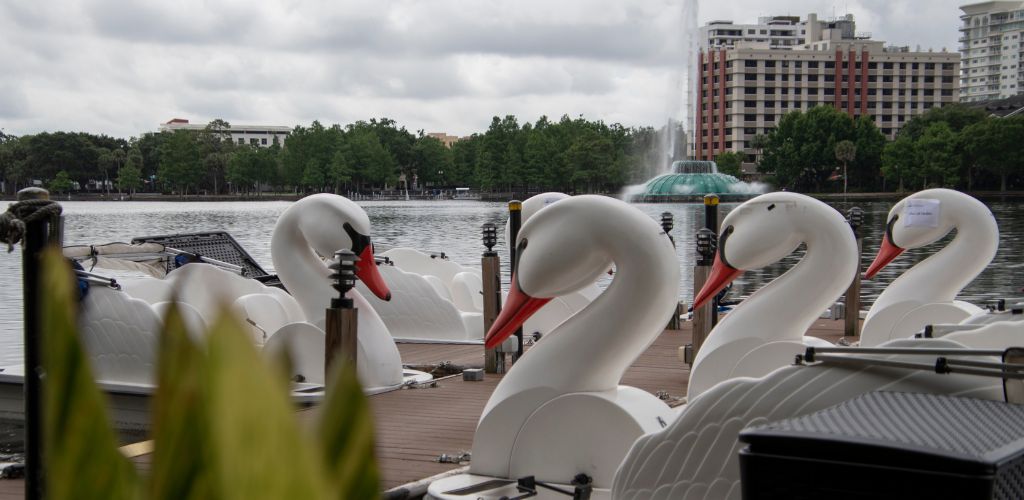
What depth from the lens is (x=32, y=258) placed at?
4105mm

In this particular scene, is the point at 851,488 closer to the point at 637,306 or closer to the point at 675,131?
the point at 637,306

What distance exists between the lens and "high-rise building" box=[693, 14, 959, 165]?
12556cm

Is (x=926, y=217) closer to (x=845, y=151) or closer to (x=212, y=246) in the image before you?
(x=212, y=246)

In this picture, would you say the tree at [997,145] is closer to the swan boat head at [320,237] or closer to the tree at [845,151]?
the tree at [845,151]

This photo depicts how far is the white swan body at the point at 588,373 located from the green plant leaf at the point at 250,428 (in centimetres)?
478

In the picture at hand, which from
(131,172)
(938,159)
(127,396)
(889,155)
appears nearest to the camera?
(127,396)

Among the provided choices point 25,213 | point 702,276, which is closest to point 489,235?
point 702,276

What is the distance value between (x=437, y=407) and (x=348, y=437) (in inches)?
304

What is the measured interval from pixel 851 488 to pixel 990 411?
0.72 m

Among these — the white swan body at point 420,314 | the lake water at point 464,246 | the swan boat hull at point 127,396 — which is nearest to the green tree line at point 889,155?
the lake water at point 464,246

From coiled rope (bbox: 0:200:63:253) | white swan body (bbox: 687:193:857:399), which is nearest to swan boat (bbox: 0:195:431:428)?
white swan body (bbox: 687:193:857:399)

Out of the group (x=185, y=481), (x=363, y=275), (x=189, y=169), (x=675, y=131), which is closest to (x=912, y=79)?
(x=675, y=131)

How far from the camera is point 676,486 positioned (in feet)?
13.9

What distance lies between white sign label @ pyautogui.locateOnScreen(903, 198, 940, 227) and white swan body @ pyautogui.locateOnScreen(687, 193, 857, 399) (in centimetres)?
316
